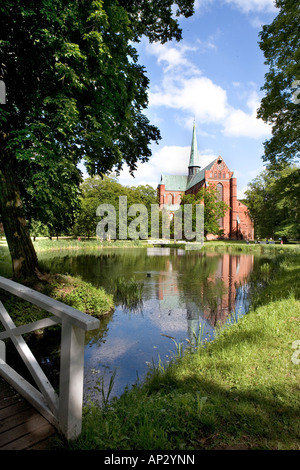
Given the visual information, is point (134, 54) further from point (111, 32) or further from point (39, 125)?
point (39, 125)

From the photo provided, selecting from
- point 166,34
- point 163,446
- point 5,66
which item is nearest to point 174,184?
point 166,34

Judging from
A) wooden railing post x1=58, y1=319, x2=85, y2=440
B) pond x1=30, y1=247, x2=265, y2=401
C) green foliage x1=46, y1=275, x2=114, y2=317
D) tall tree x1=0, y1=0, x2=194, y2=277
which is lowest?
pond x1=30, y1=247, x2=265, y2=401

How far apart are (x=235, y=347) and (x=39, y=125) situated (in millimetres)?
6324

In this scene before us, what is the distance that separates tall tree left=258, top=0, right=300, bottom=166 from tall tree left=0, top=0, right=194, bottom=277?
21.8 ft

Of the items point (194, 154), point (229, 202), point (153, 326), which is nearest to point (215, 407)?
point (153, 326)

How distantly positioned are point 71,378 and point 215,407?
1650mm

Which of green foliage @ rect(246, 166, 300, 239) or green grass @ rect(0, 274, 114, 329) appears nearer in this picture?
green grass @ rect(0, 274, 114, 329)

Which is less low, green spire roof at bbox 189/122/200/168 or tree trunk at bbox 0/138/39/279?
green spire roof at bbox 189/122/200/168

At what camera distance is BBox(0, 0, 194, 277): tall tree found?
593 centimetres

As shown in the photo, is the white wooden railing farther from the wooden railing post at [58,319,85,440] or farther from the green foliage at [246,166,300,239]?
the green foliage at [246,166,300,239]

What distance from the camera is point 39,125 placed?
6.31 metres

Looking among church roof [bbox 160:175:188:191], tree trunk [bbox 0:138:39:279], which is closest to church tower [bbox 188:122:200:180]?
church roof [bbox 160:175:188:191]

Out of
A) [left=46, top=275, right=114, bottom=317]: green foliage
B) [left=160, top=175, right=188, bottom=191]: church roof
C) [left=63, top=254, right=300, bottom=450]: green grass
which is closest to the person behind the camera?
[left=63, top=254, right=300, bottom=450]: green grass

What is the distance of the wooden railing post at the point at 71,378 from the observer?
1.95 metres
